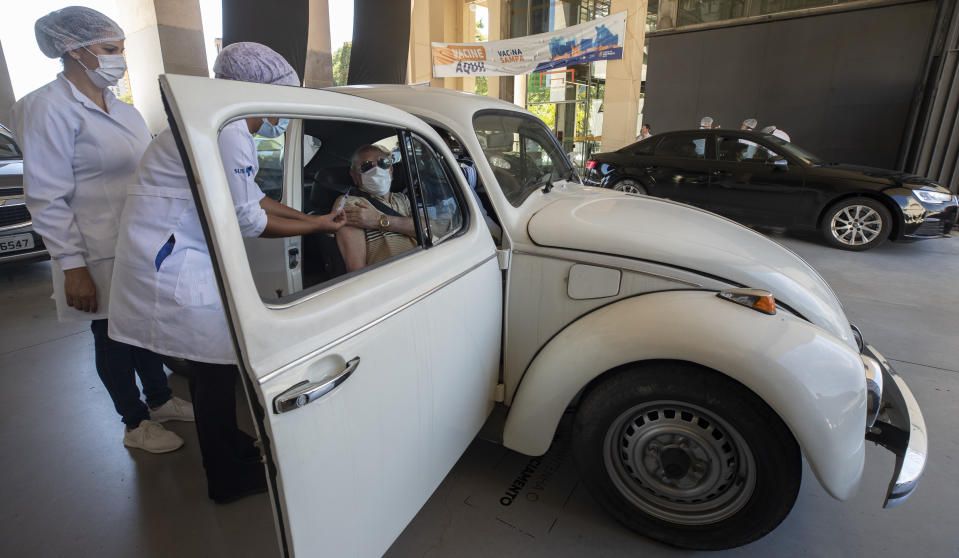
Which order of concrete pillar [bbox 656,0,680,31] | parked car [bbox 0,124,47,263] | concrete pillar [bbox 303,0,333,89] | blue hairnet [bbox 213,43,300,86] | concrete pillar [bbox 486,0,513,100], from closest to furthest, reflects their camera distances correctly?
blue hairnet [bbox 213,43,300,86], parked car [bbox 0,124,47,263], concrete pillar [bbox 656,0,680,31], concrete pillar [bbox 303,0,333,89], concrete pillar [bbox 486,0,513,100]

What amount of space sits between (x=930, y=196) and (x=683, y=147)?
3276 mm

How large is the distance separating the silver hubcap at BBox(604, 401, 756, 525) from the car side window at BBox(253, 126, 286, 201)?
6.39ft

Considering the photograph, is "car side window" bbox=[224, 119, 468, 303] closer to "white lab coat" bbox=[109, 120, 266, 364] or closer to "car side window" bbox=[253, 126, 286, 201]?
"car side window" bbox=[253, 126, 286, 201]

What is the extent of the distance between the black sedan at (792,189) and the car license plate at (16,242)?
27.6ft

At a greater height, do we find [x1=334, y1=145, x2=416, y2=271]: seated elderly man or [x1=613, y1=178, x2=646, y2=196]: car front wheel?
[x1=334, y1=145, x2=416, y2=271]: seated elderly man

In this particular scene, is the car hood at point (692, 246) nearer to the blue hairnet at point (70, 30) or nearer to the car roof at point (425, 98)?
the car roof at point (425, 98)

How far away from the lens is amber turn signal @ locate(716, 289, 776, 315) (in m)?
1.80

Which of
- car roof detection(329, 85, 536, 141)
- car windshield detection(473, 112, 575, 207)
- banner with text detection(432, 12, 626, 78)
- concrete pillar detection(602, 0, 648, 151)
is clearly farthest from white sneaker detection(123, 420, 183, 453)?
concrete pillar detection(602, 0, 648, 151)

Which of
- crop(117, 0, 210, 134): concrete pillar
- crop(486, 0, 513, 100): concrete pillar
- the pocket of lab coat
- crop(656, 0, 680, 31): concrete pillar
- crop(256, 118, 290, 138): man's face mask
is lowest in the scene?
the pocket of lab coat

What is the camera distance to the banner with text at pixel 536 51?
1227 cm

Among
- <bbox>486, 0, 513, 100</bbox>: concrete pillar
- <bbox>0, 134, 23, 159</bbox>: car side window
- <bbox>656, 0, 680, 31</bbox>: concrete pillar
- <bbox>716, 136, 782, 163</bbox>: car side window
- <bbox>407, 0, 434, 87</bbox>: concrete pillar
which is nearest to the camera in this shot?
<bbox>0, 134, 23, 159</bbox>: car side window

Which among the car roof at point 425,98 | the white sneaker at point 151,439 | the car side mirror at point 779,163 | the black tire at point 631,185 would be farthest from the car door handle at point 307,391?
the black tire at point 631,185

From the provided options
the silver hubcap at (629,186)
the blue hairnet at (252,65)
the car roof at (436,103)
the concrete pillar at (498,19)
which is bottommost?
the silver hubcap at (629,186)

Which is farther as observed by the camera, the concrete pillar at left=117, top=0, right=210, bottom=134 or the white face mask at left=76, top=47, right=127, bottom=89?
the concrete pillar at left=117, top=0, right=210, bottom=134
